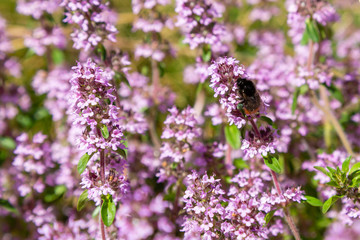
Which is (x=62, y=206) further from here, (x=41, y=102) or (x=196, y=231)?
(x=196, y=231)

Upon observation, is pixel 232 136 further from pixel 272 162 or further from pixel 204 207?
pixel 204 207

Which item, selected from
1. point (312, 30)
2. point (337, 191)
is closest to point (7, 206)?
point (337, 191)

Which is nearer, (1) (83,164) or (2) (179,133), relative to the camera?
(1) (83,164)

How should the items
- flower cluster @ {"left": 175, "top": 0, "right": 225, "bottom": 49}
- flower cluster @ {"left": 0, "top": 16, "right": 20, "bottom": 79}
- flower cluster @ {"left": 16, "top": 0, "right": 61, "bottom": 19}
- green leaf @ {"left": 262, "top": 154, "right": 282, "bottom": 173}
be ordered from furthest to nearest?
flower cluster @ {"left": 0, "top": 16, "right": 20, "bottom": 79} → flower cluster @ {"left": 16, "top": 0, "right": 61, "bottom": 19} → flower cluster @ {"left": 175, "top": 0, "right": 225, "bottom": 49} → green leaf @ {"left": 262, "top": 154, "right": 282, "bottom": 173}

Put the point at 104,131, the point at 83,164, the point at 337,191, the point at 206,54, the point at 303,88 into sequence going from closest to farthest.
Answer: the point at 104,131
the point at 83,164
the point at 337,191
the point at 206,54
the point at 303,88

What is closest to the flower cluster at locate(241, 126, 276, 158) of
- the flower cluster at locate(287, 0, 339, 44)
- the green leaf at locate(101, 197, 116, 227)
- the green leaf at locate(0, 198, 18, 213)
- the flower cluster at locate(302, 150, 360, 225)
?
the flower cluster at locate(302, 150, 360, 225)

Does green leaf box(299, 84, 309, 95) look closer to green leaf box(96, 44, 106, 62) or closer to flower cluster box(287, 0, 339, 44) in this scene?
flower cluster box(287, 0, 339, 44)
